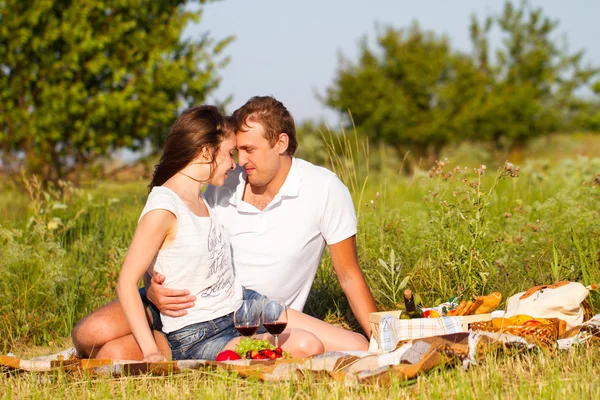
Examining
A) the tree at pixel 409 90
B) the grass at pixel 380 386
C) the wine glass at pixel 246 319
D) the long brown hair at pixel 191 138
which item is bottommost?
the grass at pixel 380 386

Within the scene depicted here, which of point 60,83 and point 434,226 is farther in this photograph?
point 60,83

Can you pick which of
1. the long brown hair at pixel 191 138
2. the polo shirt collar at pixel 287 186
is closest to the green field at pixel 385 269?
the polo shirt collar at pixel 287 186

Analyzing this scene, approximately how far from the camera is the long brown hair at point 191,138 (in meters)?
4.18

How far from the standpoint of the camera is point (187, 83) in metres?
14.2

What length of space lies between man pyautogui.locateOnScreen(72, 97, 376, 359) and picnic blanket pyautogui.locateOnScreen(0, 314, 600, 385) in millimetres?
621

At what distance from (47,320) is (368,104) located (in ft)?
85.2

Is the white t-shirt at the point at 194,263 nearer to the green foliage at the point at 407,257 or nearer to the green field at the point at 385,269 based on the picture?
the green field at the point at 385,269

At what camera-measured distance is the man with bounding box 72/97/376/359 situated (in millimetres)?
4539

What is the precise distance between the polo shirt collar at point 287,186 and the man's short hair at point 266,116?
0.23 m

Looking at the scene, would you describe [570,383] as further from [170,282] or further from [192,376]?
[170,282]

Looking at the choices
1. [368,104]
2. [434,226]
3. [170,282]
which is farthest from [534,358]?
[368,104]

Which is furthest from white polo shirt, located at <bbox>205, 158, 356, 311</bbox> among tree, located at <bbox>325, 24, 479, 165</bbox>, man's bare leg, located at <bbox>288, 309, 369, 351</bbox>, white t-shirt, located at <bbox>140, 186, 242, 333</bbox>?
tree, located at <bbox>325, 24, 479, 165</bbox>

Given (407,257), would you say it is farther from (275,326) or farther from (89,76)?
(89,76)

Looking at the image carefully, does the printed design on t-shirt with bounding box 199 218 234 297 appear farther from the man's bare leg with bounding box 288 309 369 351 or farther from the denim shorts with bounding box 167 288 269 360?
the man's bare leg with bounding box 288 309 369 351
